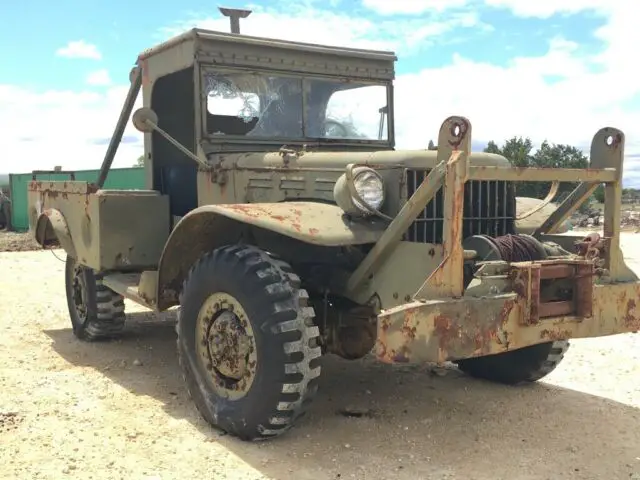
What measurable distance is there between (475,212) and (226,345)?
1.69 m

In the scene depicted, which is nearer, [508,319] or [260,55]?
[508,319]

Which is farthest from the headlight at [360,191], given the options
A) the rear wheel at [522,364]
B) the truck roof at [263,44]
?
the truck roof at [263,44]

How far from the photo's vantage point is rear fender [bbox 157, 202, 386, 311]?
395 cm

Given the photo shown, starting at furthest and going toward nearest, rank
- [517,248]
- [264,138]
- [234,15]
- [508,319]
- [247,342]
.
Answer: [234,15] < [264,138] < [247,342] < [517,248] < [508,319]

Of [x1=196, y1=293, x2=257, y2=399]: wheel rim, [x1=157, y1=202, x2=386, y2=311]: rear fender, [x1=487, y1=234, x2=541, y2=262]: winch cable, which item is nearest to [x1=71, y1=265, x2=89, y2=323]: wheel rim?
[x1=157, y1=202, x2=386, y2=311]: rear fender

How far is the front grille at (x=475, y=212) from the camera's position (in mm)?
4281

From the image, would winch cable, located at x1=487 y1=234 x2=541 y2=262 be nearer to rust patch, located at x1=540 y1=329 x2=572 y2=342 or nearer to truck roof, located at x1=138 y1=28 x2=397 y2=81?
rust patch, located at x1=540 y1=329 x2=572 y2=342

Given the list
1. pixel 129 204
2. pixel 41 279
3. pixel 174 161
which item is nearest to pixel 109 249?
pixel 129 204

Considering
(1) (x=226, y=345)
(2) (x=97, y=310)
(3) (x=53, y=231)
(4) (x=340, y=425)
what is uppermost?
(3) (x=53, y=231)

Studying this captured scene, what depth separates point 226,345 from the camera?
4.35m

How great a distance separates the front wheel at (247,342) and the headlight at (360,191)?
50 centimetres

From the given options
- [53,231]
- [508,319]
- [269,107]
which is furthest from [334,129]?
[53,231]

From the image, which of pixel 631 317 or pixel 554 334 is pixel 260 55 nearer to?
pixel 554 334

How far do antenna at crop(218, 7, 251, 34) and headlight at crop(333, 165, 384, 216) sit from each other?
2.72 meters
